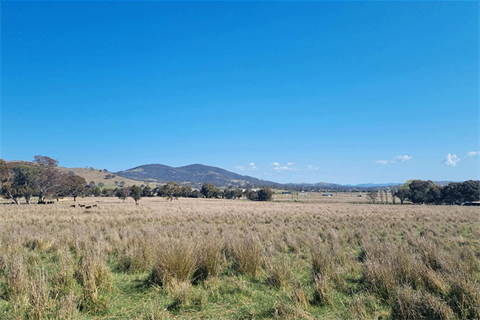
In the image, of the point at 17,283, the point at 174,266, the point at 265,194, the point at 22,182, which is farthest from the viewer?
the point at 265,194

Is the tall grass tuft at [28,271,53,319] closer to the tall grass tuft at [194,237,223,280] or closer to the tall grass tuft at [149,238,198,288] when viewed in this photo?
the tall grass tuft at [149,238,198,288]

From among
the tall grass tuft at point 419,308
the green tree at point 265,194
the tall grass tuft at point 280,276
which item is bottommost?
the green tree at point 265,194

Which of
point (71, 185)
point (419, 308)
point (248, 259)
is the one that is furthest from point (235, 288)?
point (71, 185)

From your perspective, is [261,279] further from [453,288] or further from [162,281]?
[453,288]

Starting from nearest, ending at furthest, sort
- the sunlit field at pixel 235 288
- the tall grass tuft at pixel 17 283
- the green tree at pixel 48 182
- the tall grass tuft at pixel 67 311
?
1. the tall grass tuft at pixel 67 311
2. the sunlit field at pixel 235 288
3. the tall grass tuft at pixel 17 283
4. the green tree at pixel 48 182

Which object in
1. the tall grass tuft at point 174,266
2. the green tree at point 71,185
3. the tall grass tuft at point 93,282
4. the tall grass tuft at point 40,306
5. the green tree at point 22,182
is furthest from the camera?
the green tree at point 71,185

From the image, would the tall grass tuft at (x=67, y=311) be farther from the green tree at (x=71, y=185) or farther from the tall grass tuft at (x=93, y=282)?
the green tree at (x=71, y=185)

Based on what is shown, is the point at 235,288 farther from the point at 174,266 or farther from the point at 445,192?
the point at 445,192

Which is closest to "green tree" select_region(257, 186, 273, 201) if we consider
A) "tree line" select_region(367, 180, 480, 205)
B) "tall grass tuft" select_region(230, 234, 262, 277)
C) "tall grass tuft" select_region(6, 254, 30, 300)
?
"tree line" select_region(367, 180, 480, 205)

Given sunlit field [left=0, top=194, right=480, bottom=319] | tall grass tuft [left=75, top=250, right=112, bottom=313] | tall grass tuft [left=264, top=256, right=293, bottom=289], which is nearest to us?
sunlit field [left=0, top=194, right=480, bottom=319]

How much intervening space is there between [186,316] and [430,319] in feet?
11.4

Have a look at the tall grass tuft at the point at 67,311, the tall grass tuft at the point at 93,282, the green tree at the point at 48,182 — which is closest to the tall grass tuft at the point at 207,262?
the tall grass tuft at the point at 93,282

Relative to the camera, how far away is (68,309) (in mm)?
3527

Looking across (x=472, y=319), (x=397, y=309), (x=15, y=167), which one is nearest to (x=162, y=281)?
(x=397, y=309)
